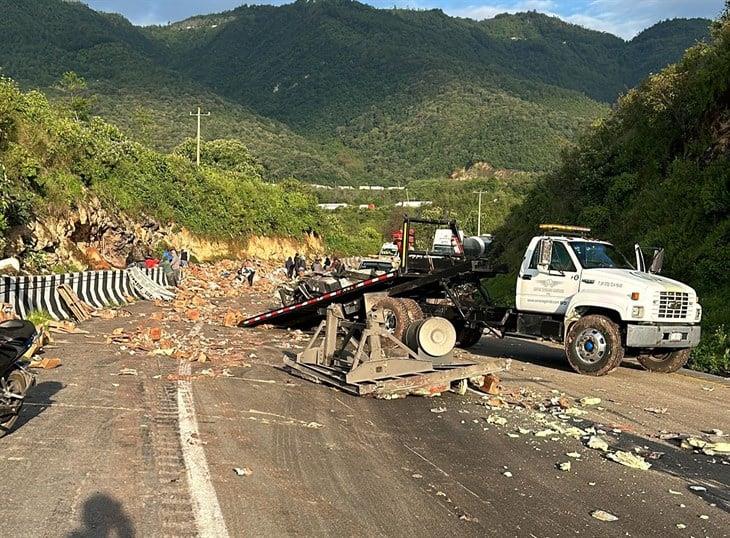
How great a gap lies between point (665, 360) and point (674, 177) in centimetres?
1033

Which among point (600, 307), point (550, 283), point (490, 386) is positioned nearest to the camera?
point (490, 386)

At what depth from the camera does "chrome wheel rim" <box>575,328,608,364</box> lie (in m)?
12.6

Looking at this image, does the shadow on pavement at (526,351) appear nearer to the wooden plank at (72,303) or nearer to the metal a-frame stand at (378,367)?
the metal a-frame stand at (378,367)

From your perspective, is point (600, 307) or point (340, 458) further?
point (600, 307)

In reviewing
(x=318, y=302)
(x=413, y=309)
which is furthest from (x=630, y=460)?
(x=318, y=302)

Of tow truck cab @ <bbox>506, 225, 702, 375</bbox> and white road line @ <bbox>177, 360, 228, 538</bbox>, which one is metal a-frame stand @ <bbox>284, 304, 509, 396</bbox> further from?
tow truck cab @ <bbox>506, 225, 702, 375</bbox>

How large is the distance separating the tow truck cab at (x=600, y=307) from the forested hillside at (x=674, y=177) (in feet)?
5.35

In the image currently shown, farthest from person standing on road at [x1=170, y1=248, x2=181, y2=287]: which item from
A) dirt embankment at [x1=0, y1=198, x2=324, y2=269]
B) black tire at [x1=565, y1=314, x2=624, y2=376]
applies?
black tire at [x1=565, y1=314, x2=624, y2=376]

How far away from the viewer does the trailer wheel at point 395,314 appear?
14.3 m

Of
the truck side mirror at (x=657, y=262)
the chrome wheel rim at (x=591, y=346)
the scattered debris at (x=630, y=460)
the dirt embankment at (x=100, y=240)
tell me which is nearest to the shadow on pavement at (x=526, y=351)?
the chrome wheel rim at (x=591, y=346)

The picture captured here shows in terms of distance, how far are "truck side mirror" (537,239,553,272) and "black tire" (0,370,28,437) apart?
9.14 meters

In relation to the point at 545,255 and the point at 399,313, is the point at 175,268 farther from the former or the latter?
the point at 545,255

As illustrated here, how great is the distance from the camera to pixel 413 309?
1454cm

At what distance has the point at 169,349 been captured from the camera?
525 inches
